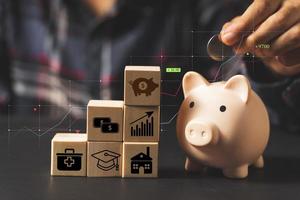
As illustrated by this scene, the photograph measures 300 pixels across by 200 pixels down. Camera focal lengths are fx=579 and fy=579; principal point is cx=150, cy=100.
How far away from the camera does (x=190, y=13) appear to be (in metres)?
2.08

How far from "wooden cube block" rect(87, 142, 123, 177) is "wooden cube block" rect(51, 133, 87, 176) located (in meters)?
0.02

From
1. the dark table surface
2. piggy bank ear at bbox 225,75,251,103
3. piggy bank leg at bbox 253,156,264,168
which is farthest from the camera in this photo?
piggy bank leg at bbox 253,156,264,168

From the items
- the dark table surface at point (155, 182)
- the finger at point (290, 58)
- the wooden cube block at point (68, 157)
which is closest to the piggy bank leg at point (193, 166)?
the dark table surface at point (155, 182)

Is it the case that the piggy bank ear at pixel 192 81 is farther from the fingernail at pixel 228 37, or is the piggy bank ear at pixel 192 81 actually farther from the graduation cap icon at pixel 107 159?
the fingernail at pixel 228 37

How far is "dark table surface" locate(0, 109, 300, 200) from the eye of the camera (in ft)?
3.91

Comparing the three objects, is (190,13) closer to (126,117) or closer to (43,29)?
(43,29)

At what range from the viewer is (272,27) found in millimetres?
1843

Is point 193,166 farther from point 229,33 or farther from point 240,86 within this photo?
point 229,33

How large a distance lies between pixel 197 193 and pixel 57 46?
109cm

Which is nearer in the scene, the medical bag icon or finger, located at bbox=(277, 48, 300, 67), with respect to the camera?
the medical bag icon

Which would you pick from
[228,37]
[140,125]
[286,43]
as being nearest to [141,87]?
[140,125]

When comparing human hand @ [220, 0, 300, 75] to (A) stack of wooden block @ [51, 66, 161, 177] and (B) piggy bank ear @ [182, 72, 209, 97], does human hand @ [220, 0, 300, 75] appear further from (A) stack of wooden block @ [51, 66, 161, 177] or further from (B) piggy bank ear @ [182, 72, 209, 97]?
(A) stack of wooden block @ [51, 66, 161, 177]

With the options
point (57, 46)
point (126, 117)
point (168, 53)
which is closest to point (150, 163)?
point (126, 117)
